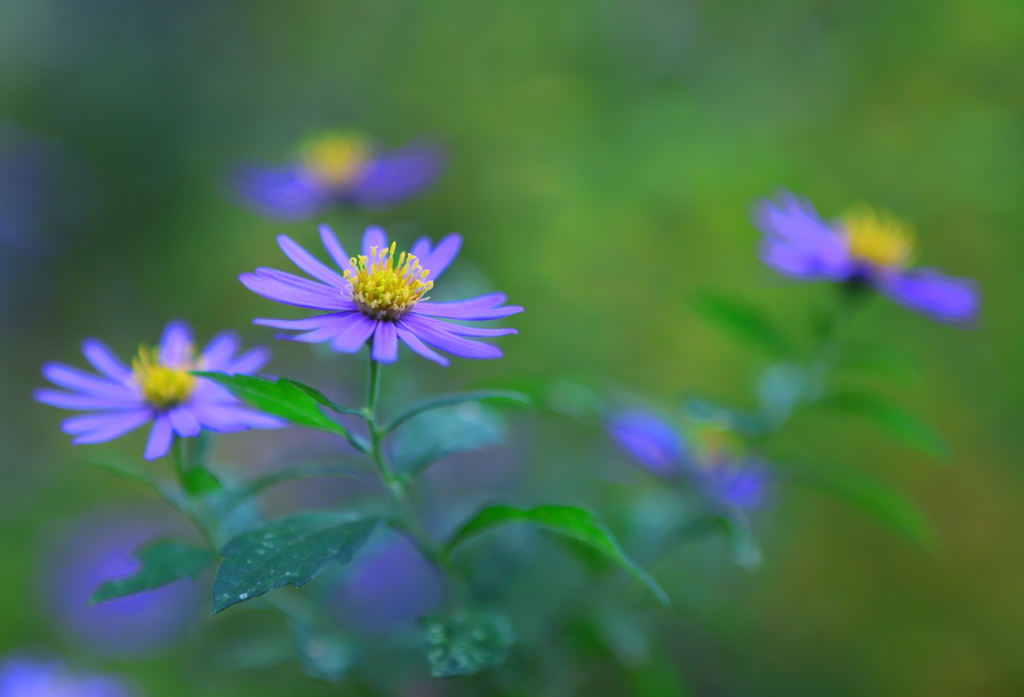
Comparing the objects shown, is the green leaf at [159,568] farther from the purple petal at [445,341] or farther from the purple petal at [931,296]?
the purple petal at [931,296]

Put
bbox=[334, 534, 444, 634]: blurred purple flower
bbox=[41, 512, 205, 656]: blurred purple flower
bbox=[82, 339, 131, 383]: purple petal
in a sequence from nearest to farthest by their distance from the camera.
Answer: bbox=[82, 339, 131, 383]: purple petal < bbox=[334, 534, 444, 634]: blurred purple flower < bbox=[41, 512, 205, 656]: blurred purple flower

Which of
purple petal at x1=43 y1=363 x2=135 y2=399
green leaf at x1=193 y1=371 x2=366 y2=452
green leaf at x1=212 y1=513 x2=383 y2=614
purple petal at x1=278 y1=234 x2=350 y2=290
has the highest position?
purple petal at x1=278 y1=234 x2=350 y2=290

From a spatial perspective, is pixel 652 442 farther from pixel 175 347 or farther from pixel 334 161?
pixel 334 161

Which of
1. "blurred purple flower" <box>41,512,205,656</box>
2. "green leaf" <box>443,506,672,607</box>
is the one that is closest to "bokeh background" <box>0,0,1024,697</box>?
"blurred purple flower" <box>41,512,205,656</box>

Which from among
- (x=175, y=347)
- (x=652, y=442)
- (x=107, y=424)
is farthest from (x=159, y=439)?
(x=652, y=442)

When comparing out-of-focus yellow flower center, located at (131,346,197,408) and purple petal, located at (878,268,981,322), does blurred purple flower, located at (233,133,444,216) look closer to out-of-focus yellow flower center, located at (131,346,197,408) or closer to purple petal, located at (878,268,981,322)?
out-of-focus yellow flower center, located at (131,346,197,408)

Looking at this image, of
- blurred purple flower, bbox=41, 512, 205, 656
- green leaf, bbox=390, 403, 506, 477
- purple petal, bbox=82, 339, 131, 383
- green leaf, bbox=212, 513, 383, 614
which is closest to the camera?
green leaf, bbox=212, 513, 383, 614

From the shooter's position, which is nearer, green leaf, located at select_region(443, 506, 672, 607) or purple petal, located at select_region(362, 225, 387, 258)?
green leaf, located at select_region(443, 506, 672, 607)
